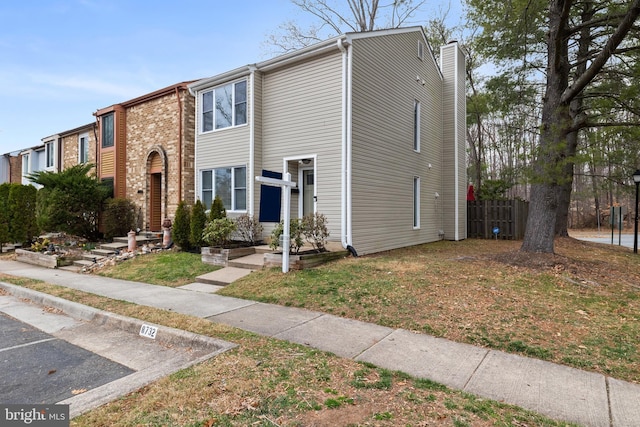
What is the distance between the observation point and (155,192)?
14.3 meters

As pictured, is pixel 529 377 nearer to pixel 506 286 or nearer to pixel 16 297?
pixel 506 286

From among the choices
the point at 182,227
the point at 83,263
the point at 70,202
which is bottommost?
the point at 83,263

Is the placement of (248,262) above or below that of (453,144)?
below

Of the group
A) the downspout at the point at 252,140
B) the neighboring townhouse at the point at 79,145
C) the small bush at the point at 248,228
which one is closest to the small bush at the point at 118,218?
the neighboring townhouse at the point at 79,145

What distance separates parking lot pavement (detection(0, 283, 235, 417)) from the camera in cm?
318

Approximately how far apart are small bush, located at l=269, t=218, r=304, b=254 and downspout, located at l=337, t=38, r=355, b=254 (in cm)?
139

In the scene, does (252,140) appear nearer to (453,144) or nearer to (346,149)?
(346,149)

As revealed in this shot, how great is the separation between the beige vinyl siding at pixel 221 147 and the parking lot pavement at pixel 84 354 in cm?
660

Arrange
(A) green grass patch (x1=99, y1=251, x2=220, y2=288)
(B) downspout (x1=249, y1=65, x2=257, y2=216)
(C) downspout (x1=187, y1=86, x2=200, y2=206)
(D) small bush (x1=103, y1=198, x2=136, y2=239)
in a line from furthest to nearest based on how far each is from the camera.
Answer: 1. (D) small bush (x1=103, y1=198, x2=136, y2=239)
2. (C) downspout (x1=187, y1=86, x2=200, y2=206)
3. (B) downspout (x1=249, y1=65, x2=257, y2=216)
4. (A) green grass patch (x1=99, y1=251, x2=220, y2=288)

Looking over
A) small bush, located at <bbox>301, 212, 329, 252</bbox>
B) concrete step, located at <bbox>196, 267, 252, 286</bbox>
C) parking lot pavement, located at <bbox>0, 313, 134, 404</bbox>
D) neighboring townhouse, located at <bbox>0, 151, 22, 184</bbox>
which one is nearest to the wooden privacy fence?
small bush, located at <bbox>301, 212, 329, 252</bbox>

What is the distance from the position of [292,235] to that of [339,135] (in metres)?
3.05

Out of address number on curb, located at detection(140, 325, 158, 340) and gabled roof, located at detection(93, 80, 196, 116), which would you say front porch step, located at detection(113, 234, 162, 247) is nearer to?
gabled roof, located at detection(93, 80, 196, 116)

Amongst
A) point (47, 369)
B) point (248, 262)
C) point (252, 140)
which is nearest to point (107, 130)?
point (252, 140)

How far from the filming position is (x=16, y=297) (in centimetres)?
719
